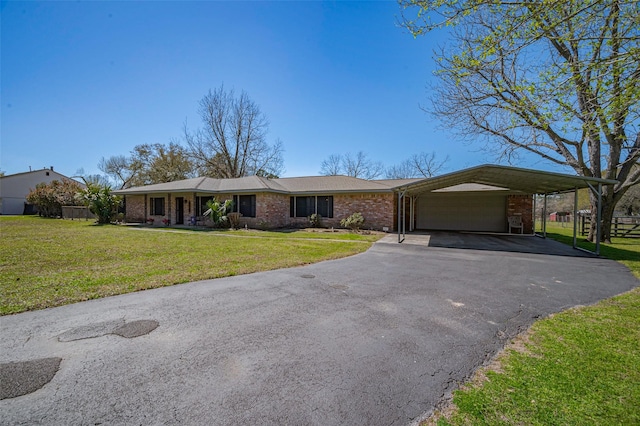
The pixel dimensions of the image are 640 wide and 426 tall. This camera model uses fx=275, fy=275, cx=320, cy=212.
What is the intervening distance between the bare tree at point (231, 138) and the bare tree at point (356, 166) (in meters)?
11.2

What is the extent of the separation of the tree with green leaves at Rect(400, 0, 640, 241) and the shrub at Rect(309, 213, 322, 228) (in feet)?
29.3

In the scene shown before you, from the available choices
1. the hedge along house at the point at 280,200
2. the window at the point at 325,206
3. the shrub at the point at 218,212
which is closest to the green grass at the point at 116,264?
the hedge along house at the point at 280,200

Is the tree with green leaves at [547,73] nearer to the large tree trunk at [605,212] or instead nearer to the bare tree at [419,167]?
the large tree trunk at [605,212]

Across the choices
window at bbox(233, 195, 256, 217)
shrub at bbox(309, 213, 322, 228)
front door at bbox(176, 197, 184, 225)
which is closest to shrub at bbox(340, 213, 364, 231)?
shrub at bbox(309, 213, 322, 228)

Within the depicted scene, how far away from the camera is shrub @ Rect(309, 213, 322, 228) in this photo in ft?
57.9

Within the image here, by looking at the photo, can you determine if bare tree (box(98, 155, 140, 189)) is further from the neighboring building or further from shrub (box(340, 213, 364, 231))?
shrub (box(340, 213, 364, 231))

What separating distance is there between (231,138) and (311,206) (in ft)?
55.5

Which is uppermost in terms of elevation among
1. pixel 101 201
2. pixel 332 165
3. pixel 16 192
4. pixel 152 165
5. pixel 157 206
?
pixel 332 165

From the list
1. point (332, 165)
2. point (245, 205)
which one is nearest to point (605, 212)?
point (245, 205)

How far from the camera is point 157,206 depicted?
20.5 meters

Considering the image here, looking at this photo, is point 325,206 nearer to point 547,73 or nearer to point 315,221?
point 315,221

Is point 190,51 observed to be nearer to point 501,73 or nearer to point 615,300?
point 501,73

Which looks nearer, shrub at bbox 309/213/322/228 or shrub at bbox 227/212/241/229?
shrub at bbox 227/212/241/229

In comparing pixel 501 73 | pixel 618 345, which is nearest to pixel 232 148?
pixel 501 73
